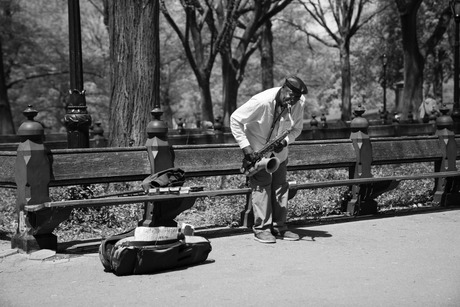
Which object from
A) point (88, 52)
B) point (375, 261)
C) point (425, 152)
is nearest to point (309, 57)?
point (88, 52)

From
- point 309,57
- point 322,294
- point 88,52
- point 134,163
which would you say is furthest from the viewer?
point 309,57

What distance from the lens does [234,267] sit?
222 inches

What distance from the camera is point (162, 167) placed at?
272 inches

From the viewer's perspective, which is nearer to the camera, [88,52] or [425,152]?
[425,152]

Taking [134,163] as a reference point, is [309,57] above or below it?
above

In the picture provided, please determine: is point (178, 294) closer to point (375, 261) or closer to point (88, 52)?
point (375, 261)

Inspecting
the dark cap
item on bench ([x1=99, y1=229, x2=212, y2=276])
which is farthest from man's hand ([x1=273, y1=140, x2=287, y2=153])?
item on bench ([x1=99, y1=229, x2=212, y2=276])

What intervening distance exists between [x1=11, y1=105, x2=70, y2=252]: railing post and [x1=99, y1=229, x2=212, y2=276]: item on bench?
3.06 feet

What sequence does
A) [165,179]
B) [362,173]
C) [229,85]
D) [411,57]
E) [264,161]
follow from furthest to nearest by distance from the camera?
[229,85], [411,57], [362,173], [264,161], [165,179]

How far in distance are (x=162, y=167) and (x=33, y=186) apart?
1455 millimetres

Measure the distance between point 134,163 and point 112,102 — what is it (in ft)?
7.12

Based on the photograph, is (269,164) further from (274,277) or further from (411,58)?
(411,58)

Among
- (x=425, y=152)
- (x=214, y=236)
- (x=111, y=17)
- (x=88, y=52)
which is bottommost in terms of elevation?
(x=214, y=236)

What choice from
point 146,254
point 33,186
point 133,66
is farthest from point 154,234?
point 133,66
